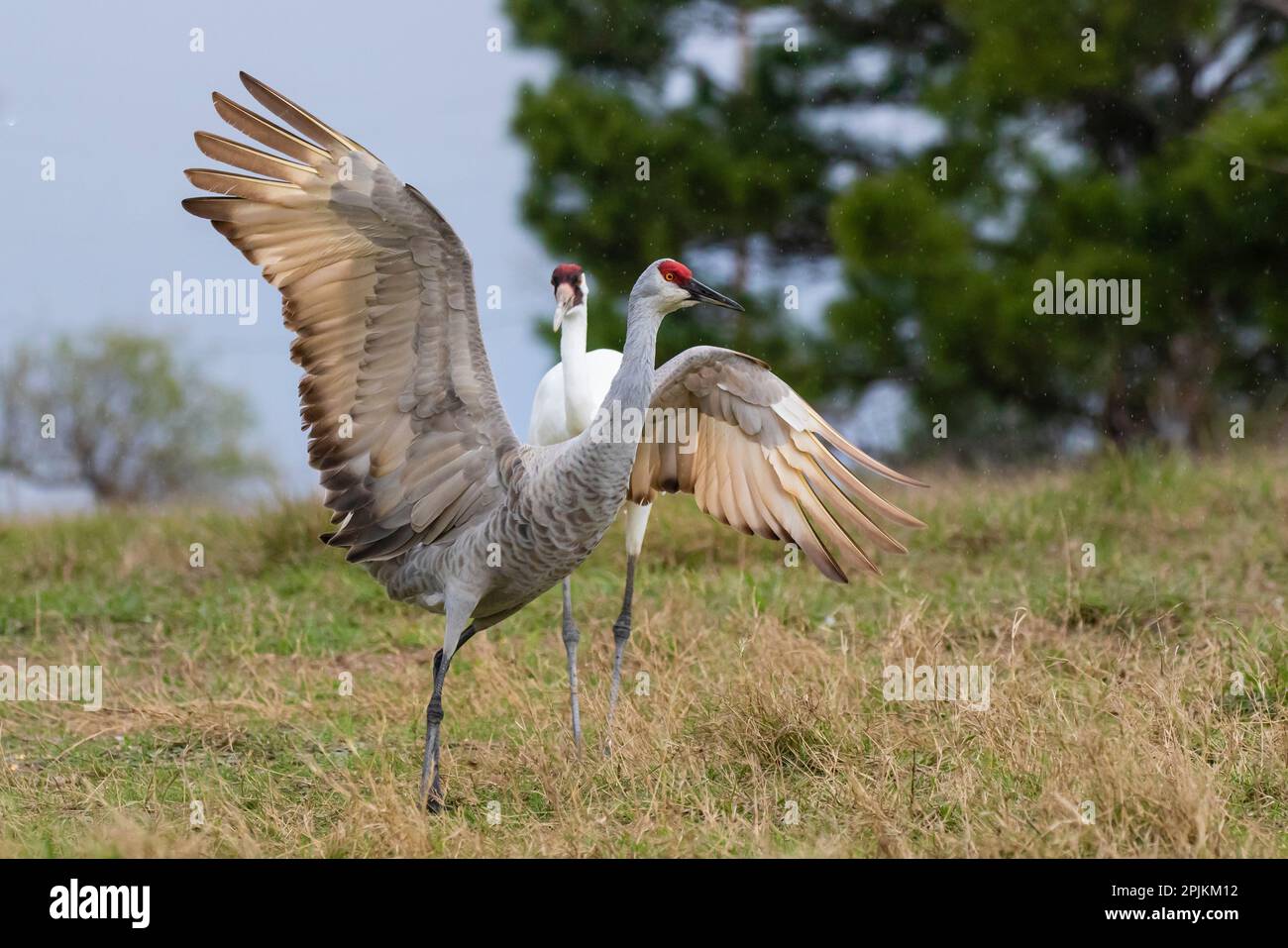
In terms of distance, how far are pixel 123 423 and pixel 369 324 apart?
13.7 meters

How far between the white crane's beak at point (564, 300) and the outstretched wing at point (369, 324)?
1261 mm

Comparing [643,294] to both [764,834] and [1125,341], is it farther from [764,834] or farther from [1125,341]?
[1125,341]

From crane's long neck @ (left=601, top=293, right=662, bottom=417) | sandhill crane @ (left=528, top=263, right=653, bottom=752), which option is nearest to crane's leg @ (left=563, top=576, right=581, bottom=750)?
sandhill crane @ (left=528, top=263, right=653, bottom=752)

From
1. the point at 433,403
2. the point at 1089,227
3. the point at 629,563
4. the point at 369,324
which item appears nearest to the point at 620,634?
the point at 629,563

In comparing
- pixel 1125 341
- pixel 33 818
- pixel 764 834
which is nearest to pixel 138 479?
pixel 1125 341

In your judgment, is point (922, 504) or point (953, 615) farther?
point (922, 504)

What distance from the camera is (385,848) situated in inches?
157

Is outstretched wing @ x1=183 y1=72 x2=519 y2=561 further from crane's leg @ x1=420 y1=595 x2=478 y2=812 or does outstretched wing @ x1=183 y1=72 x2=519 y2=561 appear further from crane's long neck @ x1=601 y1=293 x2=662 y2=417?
crane's long neck @ x1=601 y1=293 x2=662 y2=417

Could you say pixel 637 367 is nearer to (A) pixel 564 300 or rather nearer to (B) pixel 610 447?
(B) pixel 610 447

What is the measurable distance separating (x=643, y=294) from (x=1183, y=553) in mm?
4307

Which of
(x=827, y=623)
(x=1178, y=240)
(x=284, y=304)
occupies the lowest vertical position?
(x=827, y=623)

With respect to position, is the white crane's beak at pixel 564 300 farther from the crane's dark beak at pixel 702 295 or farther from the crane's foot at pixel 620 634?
the crane's dark beak at pixel 702 295

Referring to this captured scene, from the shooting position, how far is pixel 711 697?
5203mm

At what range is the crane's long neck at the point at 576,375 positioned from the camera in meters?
5.68
